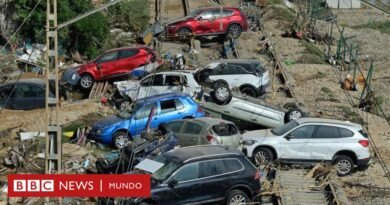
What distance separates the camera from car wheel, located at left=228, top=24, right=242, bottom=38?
126 feet

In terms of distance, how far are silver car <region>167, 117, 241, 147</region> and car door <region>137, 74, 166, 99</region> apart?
14.3 ft

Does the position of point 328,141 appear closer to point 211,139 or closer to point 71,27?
point 211,139

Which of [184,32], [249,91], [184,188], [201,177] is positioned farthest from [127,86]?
[184,188]

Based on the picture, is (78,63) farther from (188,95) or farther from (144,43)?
(188,95)

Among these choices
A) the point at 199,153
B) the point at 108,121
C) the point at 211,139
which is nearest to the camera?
the point at 199,153

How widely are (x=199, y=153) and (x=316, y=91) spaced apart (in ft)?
49.6

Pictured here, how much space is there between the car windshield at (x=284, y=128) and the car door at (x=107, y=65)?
30.9 feet

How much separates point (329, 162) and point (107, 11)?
20.1 m

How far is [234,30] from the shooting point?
38500mm

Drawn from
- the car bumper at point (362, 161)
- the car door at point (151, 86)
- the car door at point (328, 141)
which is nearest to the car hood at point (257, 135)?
the car door at point (328, 141)

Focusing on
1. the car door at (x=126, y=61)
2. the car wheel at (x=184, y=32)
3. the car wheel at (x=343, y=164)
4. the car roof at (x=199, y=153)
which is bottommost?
the car wheel at (x=343, y=164)

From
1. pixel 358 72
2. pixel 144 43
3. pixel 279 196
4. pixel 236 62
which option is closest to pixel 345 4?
pixel 358 72

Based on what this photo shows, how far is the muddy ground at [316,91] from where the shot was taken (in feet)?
78.9

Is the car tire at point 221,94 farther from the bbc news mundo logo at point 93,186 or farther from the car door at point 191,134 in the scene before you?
the bbc news mundo logo at point 93,186
